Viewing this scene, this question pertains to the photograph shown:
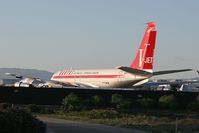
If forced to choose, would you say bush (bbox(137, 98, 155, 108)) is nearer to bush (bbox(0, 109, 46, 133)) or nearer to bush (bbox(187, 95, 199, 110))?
bush (bbox(187, 95, 199, 110))

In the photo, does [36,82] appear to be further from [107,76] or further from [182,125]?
[182,125]

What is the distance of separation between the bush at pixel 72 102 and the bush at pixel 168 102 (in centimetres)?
617

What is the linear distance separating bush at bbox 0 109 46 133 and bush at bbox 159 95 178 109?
Result: 87.0 ft

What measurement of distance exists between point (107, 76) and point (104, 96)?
93.2 ft

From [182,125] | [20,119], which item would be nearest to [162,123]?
[182,125]

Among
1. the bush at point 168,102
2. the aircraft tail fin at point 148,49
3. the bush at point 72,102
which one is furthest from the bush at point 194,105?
the aircraft tail fin at point 148,49

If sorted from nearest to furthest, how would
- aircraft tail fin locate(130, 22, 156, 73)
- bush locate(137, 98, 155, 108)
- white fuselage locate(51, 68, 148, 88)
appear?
bush locate(137, 98, 155, 108)
aircraft tail fin locate(130, 22, 156, 73)
white fuselage locate(51, 68, 148, 88)

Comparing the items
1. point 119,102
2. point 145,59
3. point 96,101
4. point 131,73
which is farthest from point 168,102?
point 145,59

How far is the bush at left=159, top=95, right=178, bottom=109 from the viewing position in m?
43.3

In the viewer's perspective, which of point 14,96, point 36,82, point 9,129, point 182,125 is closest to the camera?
point 9,129

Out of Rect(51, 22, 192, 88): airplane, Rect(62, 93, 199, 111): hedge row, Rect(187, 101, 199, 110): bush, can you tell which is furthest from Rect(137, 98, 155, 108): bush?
Rect(51, 22, 192, 88): airplane

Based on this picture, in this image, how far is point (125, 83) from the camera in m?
70.3

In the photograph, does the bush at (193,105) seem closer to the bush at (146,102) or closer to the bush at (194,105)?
the bush at (194,105)

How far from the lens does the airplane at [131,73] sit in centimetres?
6681
